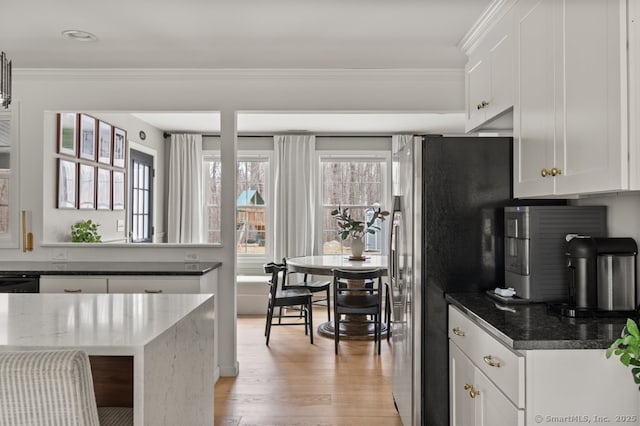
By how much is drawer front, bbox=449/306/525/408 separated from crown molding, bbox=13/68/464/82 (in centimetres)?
212

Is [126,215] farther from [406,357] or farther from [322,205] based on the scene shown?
[406,357]

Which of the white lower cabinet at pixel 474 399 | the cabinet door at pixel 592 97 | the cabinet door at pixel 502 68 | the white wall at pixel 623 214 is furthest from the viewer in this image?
the cabinet door at pixel 502 68

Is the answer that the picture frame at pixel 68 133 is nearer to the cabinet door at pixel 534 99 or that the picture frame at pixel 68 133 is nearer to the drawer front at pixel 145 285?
the drawer front at pixel 145 285

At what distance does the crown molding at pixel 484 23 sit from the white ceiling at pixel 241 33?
0.13 feet

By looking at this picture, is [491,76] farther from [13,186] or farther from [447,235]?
[13,186]

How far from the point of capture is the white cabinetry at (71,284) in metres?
3.39

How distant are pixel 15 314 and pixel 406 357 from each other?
1.88 metres

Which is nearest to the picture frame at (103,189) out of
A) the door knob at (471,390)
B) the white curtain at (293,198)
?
the white curtain at (293,198)

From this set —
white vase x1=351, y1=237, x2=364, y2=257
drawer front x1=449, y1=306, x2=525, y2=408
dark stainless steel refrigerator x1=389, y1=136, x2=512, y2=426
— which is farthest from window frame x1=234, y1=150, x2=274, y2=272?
drawer front x1=449, y1=306, x2=525, y2=408

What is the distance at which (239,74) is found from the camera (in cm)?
379

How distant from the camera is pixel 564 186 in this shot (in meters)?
1.83

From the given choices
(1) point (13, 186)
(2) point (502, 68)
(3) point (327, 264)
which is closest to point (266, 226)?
(3) point (327, 264)

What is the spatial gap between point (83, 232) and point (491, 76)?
350cm

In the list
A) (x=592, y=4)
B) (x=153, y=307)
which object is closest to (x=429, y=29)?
(x=592, y=4)
